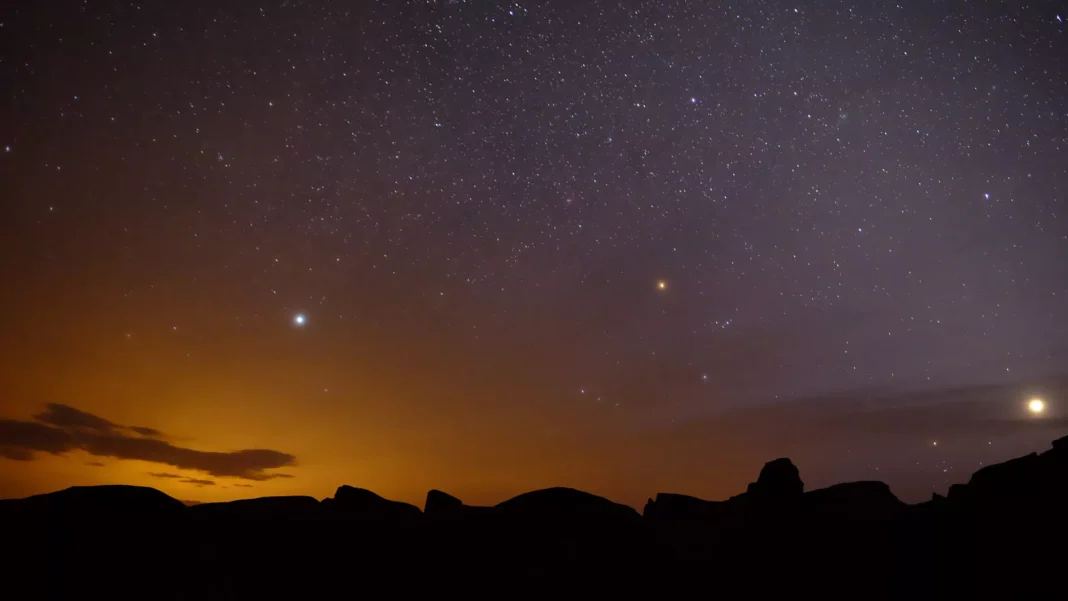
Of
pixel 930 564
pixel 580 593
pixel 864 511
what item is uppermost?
pixel 864 511

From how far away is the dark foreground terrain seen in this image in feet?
51.3

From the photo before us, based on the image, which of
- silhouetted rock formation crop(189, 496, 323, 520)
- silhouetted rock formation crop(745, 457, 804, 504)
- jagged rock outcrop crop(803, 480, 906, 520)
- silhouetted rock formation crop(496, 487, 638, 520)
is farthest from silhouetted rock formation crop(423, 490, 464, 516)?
jagged rock outcrop crop(803, 480, 906, 520)

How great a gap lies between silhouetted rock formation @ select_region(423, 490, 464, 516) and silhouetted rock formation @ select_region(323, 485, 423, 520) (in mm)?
503

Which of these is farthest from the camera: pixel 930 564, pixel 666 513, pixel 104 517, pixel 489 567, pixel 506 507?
pixel 666 513

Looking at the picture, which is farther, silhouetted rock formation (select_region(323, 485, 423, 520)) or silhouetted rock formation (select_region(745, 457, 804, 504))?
silhouetted rock formation (select_region(745, 457, 804, 504))

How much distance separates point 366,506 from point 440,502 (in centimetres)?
319

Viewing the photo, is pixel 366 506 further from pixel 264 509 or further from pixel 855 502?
pixel 855 502

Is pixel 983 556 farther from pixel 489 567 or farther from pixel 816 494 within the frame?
pixel 489 567

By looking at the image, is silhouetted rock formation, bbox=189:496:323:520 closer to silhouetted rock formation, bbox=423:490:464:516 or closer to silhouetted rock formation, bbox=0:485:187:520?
silhouetted rock formation, bbox=0:485:187:520

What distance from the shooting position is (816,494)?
2616 cm

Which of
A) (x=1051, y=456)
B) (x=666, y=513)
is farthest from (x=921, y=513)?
(x=666, y=513)

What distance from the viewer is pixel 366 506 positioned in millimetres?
22922

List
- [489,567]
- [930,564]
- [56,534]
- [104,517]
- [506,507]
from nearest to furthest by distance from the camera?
[56,534] < [104,517] < [930,564] < [489,567] < [506,507]

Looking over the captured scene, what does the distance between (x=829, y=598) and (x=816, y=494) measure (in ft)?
26.6
